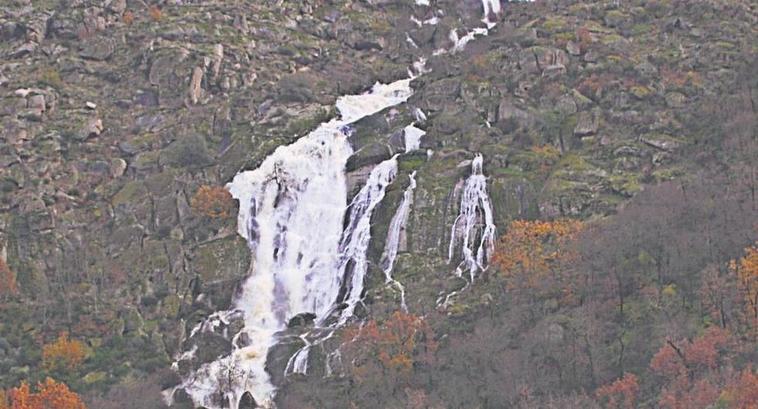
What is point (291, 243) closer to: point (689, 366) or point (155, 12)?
point (689, 366)

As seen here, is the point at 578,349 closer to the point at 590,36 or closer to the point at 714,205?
the point at 714,205

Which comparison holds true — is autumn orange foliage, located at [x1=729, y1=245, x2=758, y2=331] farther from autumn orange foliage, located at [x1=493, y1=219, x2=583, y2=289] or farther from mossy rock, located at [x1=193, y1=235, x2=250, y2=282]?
mossy rock, located at [x1=193, y1=235, x2=250, y2=282]

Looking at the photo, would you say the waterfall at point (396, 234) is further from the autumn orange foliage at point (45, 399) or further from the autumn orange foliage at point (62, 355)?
the autumn orange foliage at point (45, 399)

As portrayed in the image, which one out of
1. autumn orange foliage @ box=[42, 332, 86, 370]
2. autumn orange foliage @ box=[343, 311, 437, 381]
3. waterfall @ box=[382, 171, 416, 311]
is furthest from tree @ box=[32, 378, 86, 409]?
waterfall @ box=[382, 171, 416, 311]

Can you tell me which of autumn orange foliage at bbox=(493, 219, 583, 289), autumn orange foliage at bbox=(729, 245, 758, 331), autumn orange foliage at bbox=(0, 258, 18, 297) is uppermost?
autumn orange foliage at bbox=(0, 258, 18, 297)

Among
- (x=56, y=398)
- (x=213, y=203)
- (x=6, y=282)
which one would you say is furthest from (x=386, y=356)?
(x=6, y=282)

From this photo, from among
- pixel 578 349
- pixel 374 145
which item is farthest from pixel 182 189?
pixel 578 349
